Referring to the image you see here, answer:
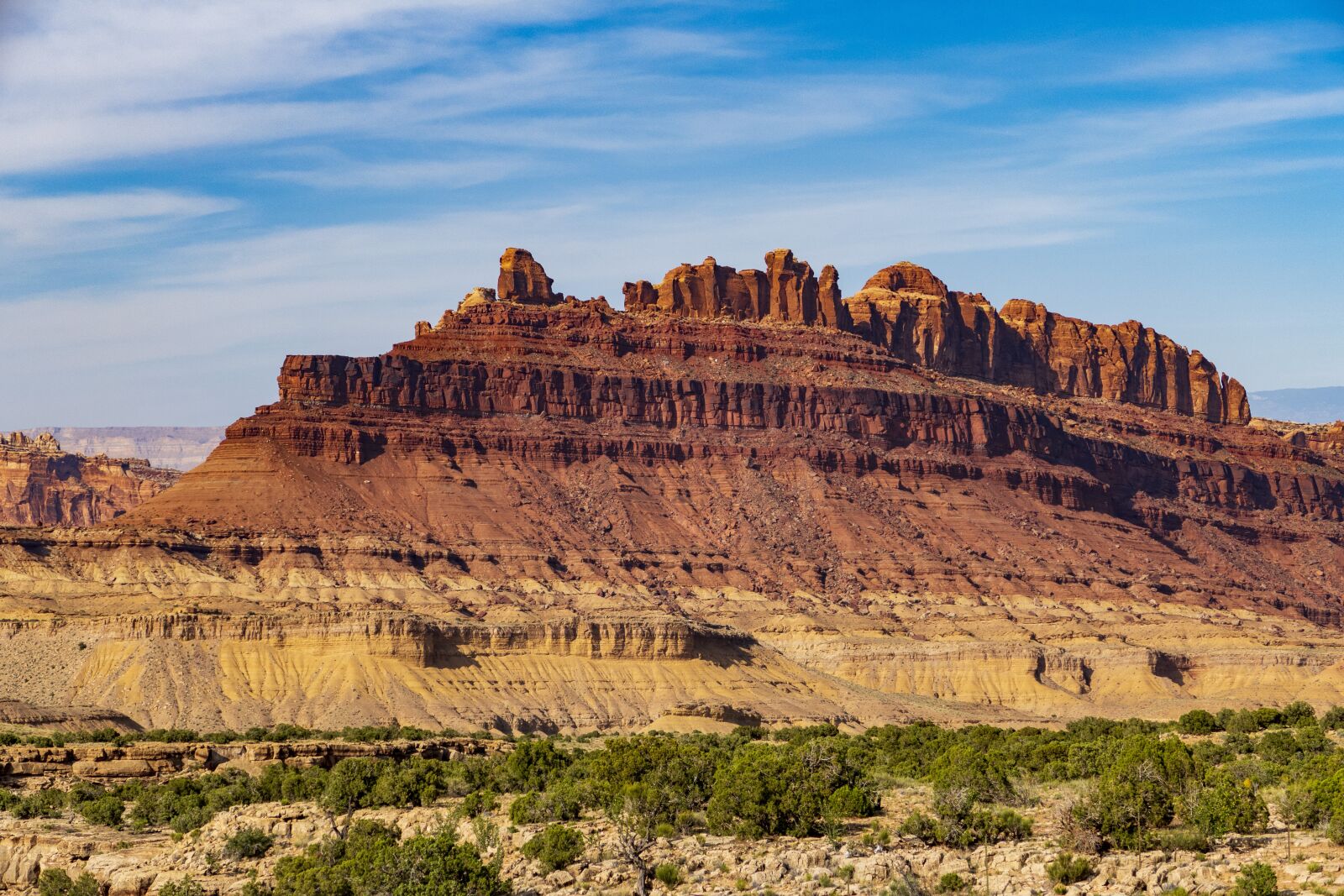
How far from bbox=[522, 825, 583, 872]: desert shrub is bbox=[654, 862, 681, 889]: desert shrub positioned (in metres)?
2.67

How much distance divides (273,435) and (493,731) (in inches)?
2873

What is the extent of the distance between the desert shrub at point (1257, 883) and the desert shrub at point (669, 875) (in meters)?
12.7

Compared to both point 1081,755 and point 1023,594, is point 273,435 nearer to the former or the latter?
point 1023,594

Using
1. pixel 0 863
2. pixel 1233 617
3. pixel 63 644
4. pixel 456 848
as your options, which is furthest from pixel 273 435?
pixel 456 848

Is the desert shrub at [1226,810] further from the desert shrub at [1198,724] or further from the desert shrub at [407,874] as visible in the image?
the desert shrub at [1198,724]

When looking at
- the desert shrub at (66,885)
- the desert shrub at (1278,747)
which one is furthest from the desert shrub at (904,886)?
the desert shrub at (66,885)

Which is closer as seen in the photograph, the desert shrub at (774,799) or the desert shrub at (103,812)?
the desert shrub at (774,799)

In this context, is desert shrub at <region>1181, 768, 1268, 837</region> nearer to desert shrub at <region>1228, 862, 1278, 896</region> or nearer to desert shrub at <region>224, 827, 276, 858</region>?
desert shrub at <region>1228, 862, 1278, 896</region>

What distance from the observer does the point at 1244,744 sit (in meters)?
69.4

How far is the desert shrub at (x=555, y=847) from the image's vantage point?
53031mm

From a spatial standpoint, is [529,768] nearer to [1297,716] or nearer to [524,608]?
[1297,716]

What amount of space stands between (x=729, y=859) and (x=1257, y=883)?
43.0ft

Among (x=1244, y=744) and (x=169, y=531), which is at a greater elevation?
(x=169, y=531)

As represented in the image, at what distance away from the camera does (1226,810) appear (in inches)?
1930
